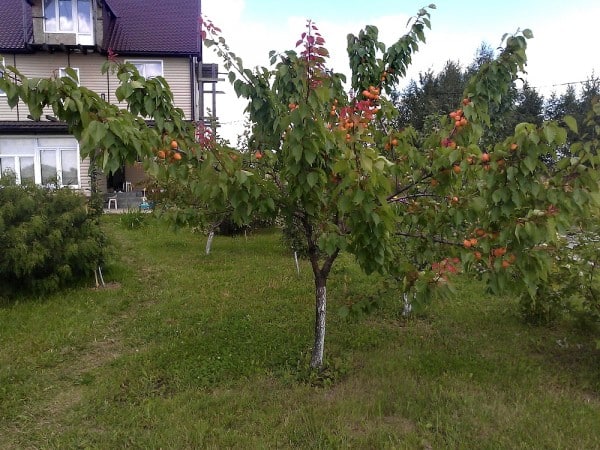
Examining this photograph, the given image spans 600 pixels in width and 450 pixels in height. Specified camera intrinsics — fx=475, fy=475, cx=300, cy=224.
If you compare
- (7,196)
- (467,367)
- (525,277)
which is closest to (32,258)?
(7,196)

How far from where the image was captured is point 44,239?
6.05 m

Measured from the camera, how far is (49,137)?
16.1m

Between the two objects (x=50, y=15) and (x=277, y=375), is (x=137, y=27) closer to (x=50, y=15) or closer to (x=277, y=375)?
(x=50, y=15)

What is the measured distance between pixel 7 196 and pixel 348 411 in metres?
5.27

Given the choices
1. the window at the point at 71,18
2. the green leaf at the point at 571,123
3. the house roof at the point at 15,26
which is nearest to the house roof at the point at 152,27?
the window at the point at 71,18

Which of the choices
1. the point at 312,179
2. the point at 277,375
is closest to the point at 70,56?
the point at 277,375

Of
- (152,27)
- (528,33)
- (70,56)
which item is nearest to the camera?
(528,33)

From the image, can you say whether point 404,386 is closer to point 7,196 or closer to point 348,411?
point 348,411

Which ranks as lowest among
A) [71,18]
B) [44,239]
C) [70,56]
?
[44,239]

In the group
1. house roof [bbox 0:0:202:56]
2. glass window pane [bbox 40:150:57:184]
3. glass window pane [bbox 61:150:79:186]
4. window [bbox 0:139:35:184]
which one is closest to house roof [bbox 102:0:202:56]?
house roof [bbox 0:0:202:56]

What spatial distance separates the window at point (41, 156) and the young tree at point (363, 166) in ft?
48.7

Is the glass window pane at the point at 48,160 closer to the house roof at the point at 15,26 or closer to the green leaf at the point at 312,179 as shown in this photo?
the house roof at the point at 15,26

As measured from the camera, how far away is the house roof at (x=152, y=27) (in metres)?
16.1

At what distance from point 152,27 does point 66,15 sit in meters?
2.86
